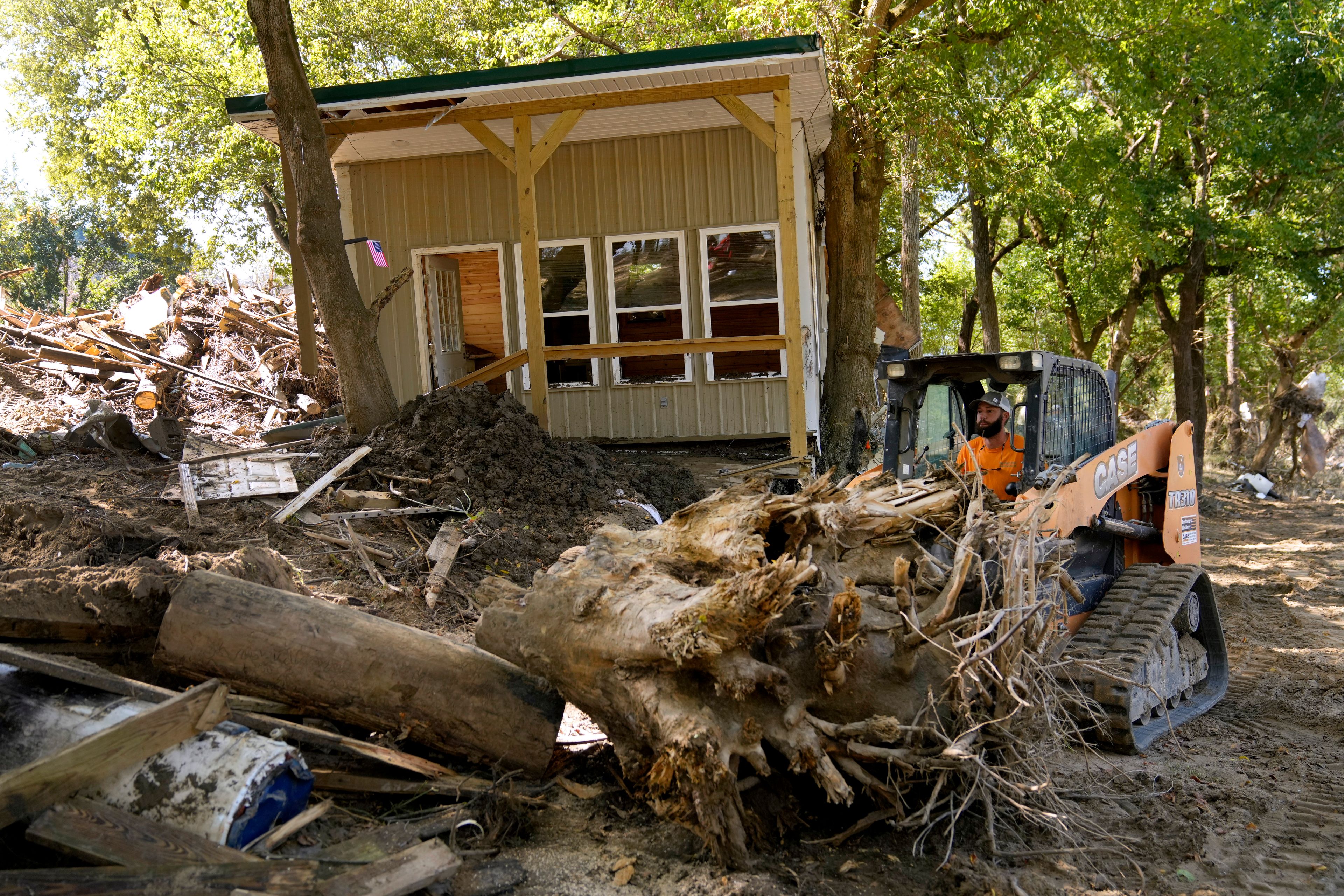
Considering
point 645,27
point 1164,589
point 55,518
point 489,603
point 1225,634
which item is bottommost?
point 1225,634

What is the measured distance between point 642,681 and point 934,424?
4360 mm

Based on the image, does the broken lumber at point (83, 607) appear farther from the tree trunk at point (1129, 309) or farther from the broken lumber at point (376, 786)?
the tree trunk at point (1129, 309)

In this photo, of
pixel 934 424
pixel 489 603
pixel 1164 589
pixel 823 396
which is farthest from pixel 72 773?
pixel 823 396

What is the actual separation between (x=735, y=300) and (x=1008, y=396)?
6.33 metres

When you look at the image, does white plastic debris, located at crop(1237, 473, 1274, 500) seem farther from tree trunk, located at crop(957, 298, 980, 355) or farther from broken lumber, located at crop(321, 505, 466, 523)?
broken lumber, located at crop(321, 505, 466, 523)

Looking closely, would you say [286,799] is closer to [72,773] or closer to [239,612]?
[72,773]

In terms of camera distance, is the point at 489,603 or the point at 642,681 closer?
the point at 642,681

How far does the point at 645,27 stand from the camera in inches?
688

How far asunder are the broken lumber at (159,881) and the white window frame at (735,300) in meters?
9.88

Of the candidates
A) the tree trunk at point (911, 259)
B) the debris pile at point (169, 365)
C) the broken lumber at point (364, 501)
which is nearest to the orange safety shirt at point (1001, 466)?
the broken lumber at point (364, 501)

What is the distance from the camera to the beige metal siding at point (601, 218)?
12922 millimetres

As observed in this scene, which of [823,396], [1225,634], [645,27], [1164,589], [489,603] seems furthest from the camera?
[645,27]

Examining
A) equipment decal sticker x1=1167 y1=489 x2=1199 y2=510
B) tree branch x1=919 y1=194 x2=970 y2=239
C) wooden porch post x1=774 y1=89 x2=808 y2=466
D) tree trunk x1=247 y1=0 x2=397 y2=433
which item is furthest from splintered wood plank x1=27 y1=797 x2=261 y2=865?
tree branch x1=919 y1=194 x2=970 y2=239

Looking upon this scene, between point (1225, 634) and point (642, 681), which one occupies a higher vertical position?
point (642, 681)
